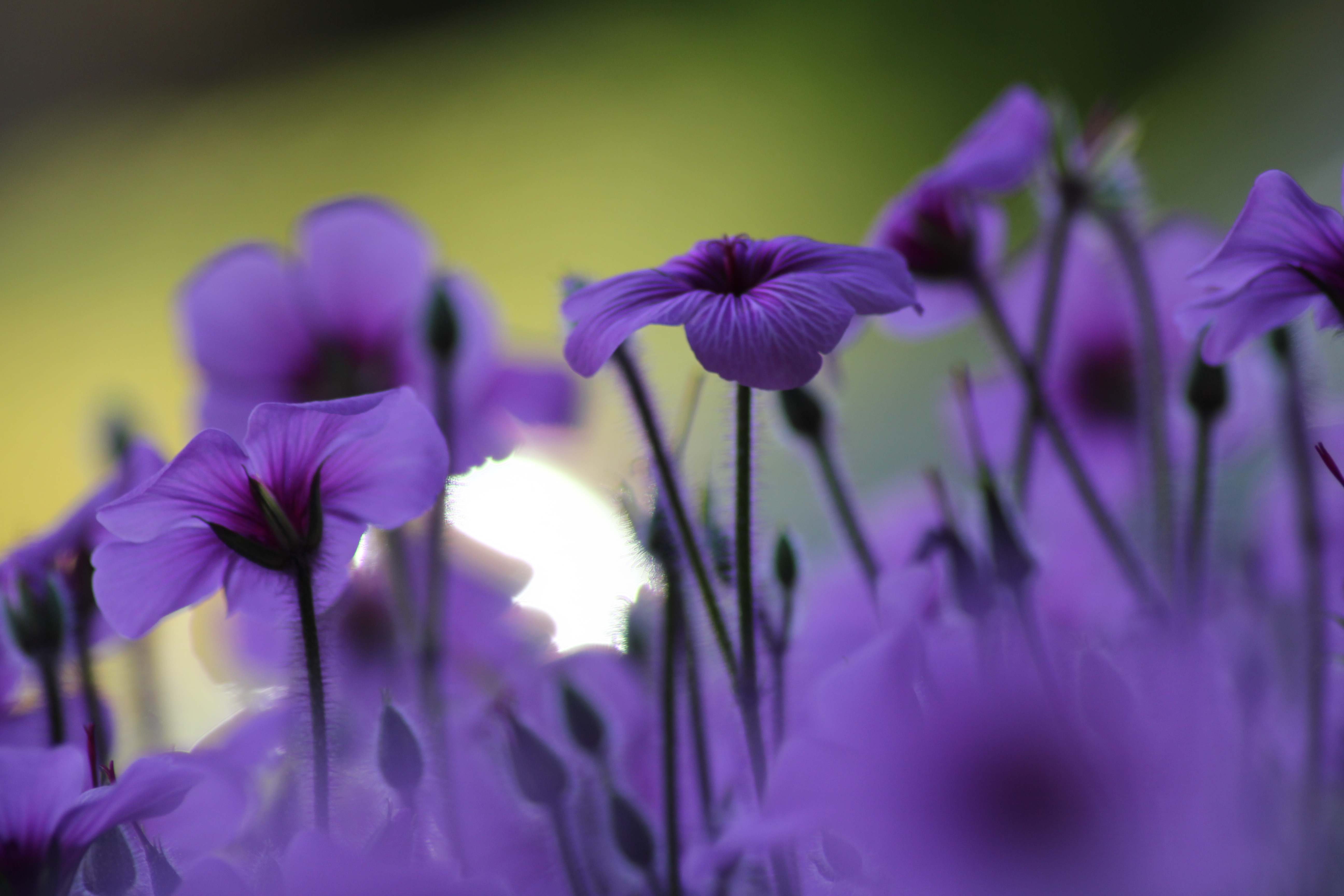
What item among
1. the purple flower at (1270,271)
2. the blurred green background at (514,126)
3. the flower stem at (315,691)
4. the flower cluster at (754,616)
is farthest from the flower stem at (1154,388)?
the blurred green background at (514,126)

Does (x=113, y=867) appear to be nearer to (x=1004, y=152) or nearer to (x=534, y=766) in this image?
(x=534, y=766)

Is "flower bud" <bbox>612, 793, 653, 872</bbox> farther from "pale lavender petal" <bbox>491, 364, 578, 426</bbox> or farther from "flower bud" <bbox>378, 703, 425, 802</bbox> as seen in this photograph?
"pale lavender petal" <bbox>491, 364, 578, 426</bbox>

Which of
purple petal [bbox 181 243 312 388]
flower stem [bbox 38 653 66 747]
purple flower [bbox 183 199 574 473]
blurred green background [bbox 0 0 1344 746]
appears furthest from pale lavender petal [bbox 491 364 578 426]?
blurred green background [bbox 0 0 1344 746]

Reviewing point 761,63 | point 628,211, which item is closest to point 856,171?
point 761,63

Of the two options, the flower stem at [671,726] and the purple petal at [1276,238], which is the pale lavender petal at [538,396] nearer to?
the flower stem at [671,726]

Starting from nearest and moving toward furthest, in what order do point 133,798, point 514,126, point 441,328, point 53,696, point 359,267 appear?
point 133,798 → point 53,696 → point 441,328 → point 359,267 → point 514,126

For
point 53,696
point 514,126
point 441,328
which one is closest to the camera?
point 53,696

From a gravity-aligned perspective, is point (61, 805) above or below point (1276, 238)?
below

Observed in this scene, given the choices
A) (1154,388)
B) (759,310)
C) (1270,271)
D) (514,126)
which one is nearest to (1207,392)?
(1154,388)

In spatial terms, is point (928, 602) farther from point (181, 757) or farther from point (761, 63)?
point (761, 63)
